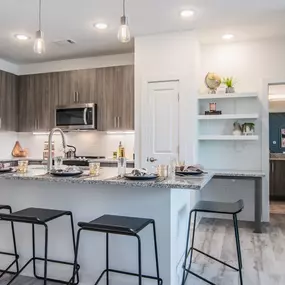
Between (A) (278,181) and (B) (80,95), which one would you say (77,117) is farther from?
(A) (278,181)

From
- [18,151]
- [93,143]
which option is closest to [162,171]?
[93,143]

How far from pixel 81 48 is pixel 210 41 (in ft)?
6.59

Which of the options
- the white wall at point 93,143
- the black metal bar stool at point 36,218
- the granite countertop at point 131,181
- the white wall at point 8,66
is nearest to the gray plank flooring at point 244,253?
the black metal bar stool at point 36,218

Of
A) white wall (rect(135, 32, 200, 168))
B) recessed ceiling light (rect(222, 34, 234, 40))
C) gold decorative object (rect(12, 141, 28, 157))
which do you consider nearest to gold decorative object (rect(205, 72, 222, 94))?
white wall (rect(135, 32, 200, 168))

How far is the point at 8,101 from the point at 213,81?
11.7 feet

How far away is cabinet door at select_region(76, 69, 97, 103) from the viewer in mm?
5313

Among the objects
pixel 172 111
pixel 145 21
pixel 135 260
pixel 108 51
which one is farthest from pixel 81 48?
pixel 135 260

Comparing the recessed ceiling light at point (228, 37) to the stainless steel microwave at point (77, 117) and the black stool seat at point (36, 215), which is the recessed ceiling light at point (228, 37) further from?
the black stool seat at point (36, 215)

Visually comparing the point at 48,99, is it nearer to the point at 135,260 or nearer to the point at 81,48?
the point at 81,48

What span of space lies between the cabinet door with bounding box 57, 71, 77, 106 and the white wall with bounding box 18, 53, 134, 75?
0.79 feet

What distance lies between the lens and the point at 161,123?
172 inches

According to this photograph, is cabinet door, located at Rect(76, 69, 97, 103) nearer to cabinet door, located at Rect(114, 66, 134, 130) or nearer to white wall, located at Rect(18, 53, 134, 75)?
white wall, located at Rect(18, 53, 134, 75)

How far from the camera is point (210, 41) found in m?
4.71

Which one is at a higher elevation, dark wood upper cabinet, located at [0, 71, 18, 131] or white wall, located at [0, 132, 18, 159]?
dark wood upper cabinet, located at [0, 71, 18, 131]
